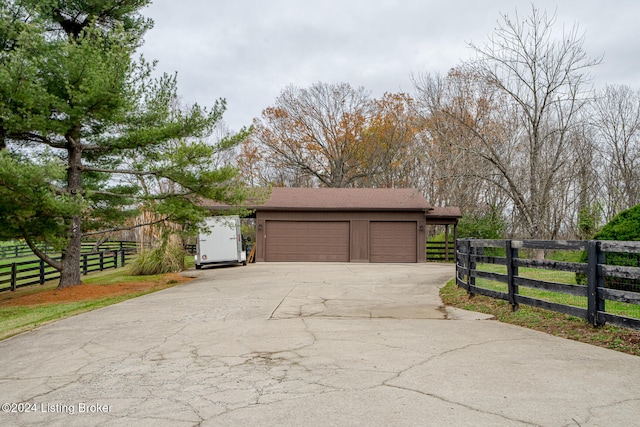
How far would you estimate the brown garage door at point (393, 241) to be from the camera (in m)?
22.9

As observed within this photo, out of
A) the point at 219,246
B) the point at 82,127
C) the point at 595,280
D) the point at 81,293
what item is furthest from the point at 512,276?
the point at 219,246

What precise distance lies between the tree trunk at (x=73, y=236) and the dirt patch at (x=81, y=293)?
43cm

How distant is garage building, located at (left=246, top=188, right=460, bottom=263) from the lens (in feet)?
74.7

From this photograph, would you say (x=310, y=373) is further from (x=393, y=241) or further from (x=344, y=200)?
(x=344, y=200)

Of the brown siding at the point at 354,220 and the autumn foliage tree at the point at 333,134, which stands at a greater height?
the autumn foliage tree at the point at 333,134

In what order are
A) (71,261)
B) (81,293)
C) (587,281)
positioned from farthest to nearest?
(71,261) < (81,293) < (587,281)

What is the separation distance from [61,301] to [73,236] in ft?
7.97

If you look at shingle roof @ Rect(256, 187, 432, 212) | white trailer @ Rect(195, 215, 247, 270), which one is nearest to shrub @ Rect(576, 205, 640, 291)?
shingle roof @ Rect(256, 187, 432, 212)

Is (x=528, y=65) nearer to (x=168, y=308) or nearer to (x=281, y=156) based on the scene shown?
(x=168, y=308)

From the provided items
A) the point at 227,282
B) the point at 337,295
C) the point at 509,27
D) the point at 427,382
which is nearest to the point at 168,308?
the point at 337,295

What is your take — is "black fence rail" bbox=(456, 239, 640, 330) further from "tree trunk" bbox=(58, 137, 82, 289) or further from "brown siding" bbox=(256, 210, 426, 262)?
"brown siding" bbox=(256, 210, 426, 262)

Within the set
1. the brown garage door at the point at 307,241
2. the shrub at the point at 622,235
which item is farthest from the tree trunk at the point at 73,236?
the shrub at the point at 622,235

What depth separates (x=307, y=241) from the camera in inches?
902

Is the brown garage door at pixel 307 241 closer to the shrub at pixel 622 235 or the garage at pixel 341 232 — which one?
the garage at pixel 341 232
